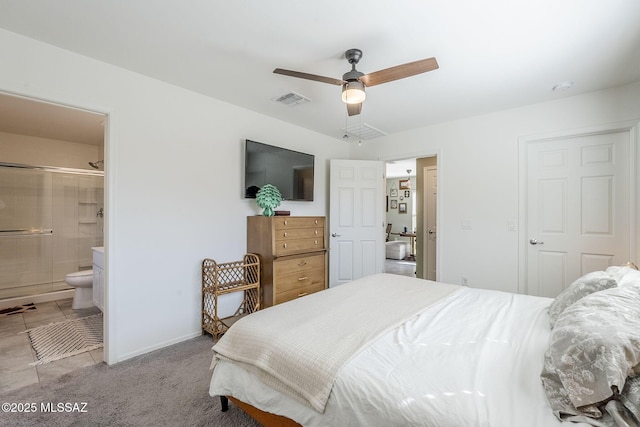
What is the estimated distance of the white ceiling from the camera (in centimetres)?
176

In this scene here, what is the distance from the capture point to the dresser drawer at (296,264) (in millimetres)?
3178

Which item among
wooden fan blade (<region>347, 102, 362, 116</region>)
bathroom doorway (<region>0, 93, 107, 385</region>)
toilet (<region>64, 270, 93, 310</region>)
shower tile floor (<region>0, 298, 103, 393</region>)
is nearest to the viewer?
shower tile floor (<region>0, 298, 103, 393</region>)

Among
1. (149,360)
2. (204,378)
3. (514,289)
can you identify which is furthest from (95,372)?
(514,289)

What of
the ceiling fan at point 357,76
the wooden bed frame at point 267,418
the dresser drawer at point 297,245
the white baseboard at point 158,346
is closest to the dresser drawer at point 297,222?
the dresser drawer at point 297,245

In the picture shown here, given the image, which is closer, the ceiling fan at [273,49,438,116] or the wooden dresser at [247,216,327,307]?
the ceiling fan at [273,49,438,116]

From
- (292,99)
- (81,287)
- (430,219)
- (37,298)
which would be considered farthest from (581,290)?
(37,298)

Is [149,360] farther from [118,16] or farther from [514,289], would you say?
[514,289]

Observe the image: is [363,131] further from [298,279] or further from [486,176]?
[298,279]

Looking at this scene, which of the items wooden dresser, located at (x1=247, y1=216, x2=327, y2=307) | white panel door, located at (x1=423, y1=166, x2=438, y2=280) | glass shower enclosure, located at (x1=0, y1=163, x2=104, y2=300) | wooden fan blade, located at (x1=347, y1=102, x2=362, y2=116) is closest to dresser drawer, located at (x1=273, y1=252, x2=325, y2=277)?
wooden dresser, located at (x1=247, y1=216, x2=327, y2=307)

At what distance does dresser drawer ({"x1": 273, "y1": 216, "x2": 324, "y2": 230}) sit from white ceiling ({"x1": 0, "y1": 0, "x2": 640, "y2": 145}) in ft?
4.36

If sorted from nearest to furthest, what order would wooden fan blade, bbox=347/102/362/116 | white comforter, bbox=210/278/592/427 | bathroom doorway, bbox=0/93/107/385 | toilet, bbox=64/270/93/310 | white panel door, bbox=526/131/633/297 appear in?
1. white comforter, bbox=210/278/592/427
2. wooden fan blade, bbox=347/102/362/116
3. white panel door, bbox=526/131/633/297
4. toilet, bbox=64/270/93/310
5. bathroom doorway, bbox=0/93/107/385

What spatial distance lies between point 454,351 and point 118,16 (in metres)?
2.66

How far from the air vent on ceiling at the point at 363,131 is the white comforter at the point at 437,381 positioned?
295 cm

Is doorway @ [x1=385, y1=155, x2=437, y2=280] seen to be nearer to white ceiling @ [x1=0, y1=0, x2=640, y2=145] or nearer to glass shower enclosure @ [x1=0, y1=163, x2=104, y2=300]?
white ceiling @ [x1=0, y1=0, x2=640, y2=145]
